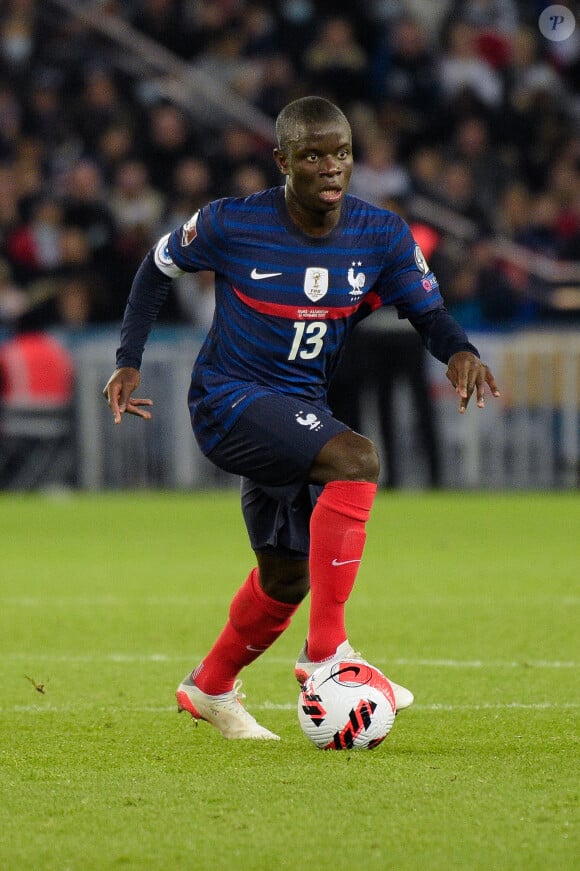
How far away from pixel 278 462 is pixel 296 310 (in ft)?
1.48

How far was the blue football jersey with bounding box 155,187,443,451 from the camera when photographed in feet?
15.4

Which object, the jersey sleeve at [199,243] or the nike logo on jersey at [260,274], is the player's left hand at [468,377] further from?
the jersey sleeve at [199,243]

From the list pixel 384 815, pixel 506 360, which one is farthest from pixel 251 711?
pixel 506 360

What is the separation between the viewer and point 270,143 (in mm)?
17000

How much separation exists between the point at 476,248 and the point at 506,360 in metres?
2.02

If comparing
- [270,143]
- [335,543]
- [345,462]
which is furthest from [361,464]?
[270,143]

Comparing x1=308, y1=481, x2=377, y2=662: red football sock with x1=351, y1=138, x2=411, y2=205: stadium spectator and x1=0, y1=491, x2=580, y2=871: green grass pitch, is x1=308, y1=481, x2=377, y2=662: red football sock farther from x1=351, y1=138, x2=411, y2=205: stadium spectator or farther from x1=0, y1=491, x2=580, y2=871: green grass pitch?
x1=351, y1=138, x2=411, y2=205: stadium spectator

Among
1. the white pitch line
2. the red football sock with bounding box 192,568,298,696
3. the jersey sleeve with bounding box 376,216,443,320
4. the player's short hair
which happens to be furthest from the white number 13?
the white pitch line

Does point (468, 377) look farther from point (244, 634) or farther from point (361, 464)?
point (244, 634)

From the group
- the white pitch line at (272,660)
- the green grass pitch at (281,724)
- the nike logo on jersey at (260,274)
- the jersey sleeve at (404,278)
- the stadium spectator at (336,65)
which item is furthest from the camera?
the stadium spectator at (336,65)

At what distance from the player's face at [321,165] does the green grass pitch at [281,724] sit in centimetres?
151

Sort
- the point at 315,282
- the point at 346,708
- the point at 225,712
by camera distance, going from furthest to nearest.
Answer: the point at 225,712, the point at 315,282, the point at 346,708

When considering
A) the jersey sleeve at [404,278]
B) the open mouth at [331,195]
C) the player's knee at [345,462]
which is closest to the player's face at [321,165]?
the open mouth at [331,195]

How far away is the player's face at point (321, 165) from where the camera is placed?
4.58 metres
